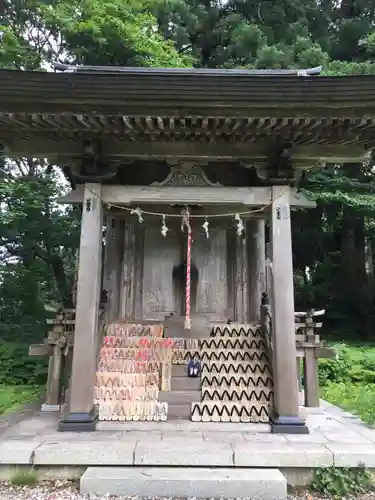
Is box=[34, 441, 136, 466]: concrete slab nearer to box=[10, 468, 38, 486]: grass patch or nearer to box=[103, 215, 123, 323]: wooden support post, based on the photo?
box=[10, 468, 38, 486]: grass patch

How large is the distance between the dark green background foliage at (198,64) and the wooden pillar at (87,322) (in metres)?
6.50

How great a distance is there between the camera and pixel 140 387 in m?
6.24

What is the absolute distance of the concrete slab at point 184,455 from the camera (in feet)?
14.5

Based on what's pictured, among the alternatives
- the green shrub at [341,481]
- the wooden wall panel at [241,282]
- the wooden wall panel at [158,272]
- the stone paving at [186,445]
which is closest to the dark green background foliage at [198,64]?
the wooden wall panel at [158,272]

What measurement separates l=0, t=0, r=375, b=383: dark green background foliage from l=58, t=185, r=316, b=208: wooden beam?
6996mm

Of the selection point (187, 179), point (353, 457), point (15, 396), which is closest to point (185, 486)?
point (353, 457)

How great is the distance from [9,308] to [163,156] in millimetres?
12559

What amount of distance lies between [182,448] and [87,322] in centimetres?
215

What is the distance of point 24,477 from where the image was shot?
4.34 metres

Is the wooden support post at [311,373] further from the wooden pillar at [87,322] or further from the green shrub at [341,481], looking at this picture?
the wooden pillar at [87,322]

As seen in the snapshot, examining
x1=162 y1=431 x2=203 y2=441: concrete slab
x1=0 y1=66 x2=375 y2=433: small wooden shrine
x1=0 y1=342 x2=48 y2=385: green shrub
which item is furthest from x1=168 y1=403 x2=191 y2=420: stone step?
x1=0 y1=342 x2=48 y2=385: green shrub

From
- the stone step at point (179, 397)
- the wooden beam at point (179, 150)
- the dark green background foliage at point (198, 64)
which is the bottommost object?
the stone step at point (179, 397)

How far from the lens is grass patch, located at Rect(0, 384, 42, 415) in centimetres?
743

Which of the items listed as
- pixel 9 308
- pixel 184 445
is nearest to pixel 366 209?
pixel 184 445
